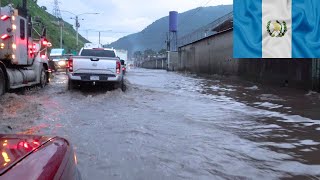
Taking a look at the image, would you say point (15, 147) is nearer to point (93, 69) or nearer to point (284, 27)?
point (284, 27)

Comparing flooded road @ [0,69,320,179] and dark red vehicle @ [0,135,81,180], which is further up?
dark red vehicle @ [0,135,81,180]

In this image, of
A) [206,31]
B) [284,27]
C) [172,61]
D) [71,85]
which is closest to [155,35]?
[172,61]

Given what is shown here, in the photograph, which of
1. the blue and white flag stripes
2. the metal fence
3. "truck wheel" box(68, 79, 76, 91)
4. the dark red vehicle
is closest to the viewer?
the dark red vehicle

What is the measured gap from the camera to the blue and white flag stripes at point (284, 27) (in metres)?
13.3

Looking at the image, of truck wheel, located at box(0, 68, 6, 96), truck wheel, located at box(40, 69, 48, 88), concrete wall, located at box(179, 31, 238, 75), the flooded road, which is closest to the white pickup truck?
the flooded road

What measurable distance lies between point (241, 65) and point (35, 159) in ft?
75.4

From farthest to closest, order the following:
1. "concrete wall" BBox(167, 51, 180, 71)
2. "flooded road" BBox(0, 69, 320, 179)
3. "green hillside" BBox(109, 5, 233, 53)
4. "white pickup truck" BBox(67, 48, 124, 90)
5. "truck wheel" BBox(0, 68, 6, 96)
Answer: "green hillside" BBox(109, 5, 233, 53) → "concrete wall" BBox(167, 51, 180, 71) → "white pickup truck" BBox(67, 48, 124, 90) → "truck wheel" BBox(0, 68, 6, 96) → "flooded road" BBox(0, 69, 320, 179)

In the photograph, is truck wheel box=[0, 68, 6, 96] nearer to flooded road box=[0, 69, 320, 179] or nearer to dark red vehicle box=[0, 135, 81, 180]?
flooded road box=[0, 69, 320, 179]

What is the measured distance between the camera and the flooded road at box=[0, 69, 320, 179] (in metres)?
5.59

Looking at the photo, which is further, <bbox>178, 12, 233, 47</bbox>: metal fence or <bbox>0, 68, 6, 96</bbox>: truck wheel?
<bbox>178, 12, 233, 47</bbox>: metal fence

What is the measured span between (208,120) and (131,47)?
173216 mm

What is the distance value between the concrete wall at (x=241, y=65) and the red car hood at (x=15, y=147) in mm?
13840

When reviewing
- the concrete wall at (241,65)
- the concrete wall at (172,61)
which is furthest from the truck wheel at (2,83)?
the concrete wall at (172,61)

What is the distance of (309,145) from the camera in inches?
280
